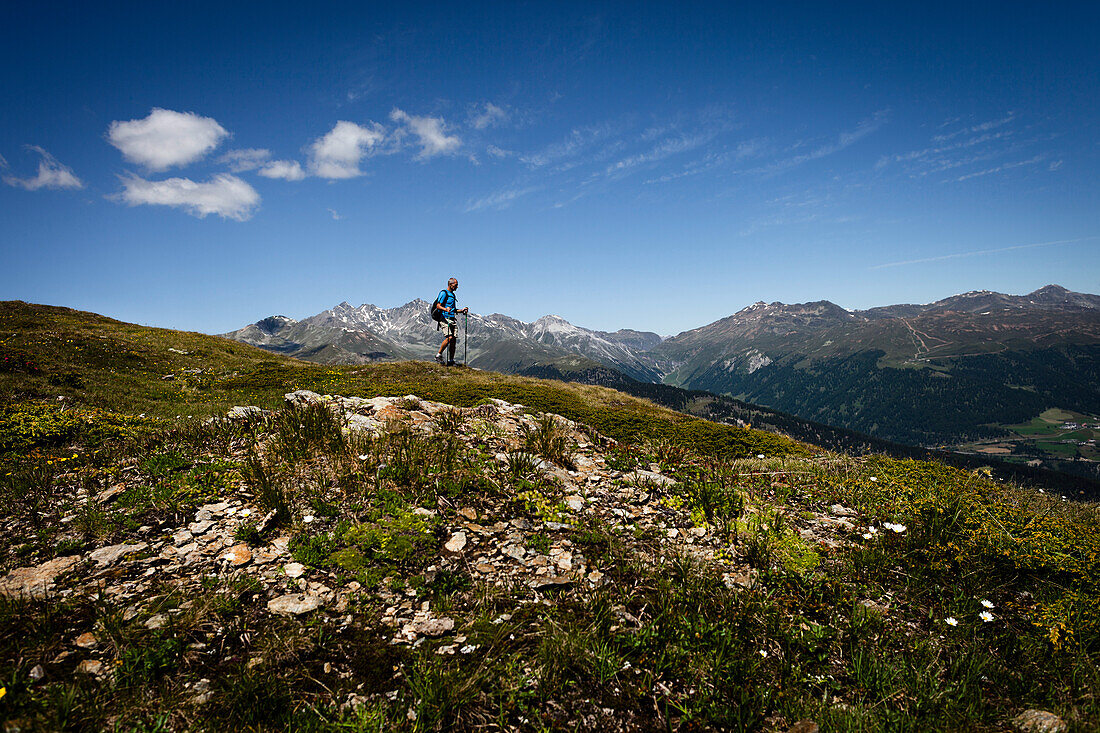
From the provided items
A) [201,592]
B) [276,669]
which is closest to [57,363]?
[201,592]

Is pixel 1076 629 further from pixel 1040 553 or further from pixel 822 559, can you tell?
pixel 822 559

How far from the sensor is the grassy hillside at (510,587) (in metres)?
3.96

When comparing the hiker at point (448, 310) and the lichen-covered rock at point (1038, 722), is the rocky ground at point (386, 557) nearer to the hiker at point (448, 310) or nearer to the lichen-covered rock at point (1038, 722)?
the lichen-covered rock at point (1038, 722)

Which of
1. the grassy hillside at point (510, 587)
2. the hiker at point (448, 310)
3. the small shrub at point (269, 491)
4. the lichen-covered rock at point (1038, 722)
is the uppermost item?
the hiker at point (448, 310)

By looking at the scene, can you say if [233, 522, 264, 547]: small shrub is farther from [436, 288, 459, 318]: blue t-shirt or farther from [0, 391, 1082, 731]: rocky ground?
[436, 288, 459, 318]: blue t-shirt

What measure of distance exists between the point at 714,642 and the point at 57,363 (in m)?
25.3

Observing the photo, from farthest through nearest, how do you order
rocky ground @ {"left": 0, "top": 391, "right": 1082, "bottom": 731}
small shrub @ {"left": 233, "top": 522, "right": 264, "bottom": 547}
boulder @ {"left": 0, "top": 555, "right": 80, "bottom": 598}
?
small shrub @ {"left": 233, "top": 522, "right": 264, "bottom": 547} < boulder @ {"left": 0, "top": 555, "right": 80, "bottom": 598} < rocky ground @ {"left": 0, "top": 391, "right": 1082, "bottom": 731}

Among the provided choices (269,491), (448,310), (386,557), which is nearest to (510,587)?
(386,557)

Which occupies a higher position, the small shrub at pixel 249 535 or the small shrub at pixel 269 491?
the small shrub at pixel 269 491

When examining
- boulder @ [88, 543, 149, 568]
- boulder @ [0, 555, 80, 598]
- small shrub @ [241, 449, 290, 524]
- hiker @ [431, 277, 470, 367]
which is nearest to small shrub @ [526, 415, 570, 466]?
small shrub @ [241, 449, 290, 524]

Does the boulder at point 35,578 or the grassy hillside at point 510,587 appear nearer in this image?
the grassy hillside at point 510,587

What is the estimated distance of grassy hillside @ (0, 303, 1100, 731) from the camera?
396 centimetres

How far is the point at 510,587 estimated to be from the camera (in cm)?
563

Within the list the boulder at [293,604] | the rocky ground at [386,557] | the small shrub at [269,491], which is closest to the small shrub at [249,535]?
the rocky ground at [386,557]
